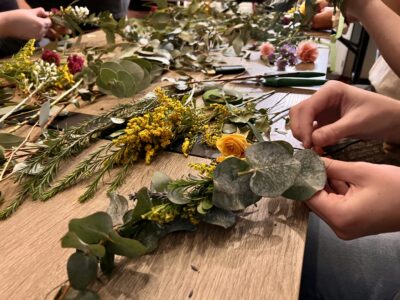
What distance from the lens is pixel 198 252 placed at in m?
0.37

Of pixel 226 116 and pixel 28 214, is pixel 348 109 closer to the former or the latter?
pixel 226 116

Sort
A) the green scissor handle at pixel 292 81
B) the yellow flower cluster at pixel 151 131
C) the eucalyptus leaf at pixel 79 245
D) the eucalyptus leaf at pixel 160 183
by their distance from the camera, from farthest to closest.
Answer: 1. the green scissor handle at pixel 292 81
2. the yellow flower cluster at pixel 151 131
3. the eucalyptus leaf at pixel 160 183
4. the eucalyptus leaf at pixel 79 245

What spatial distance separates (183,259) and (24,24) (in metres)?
1.05

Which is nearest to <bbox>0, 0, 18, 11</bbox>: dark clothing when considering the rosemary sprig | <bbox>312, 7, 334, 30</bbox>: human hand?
the rosemary sprig

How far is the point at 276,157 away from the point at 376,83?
2.24 ft

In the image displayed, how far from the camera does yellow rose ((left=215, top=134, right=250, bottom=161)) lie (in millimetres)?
461

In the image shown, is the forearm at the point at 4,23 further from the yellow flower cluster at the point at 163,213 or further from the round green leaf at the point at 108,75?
the yellow flower cluster at the point at 163,213

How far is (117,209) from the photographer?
40cm

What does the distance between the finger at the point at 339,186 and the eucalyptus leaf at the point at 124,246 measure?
268mm

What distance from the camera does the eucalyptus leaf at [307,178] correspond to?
396 mm

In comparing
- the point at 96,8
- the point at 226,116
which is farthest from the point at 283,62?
the point at 96,8

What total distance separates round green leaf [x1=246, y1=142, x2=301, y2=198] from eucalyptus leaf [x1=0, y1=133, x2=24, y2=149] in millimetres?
399

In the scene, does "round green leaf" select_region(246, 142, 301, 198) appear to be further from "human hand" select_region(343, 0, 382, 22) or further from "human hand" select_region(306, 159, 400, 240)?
"human hand" select_region(343, 0, 382, 22)

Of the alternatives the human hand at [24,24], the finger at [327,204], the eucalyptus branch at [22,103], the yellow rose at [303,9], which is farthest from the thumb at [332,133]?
the human hand at [24,24]
